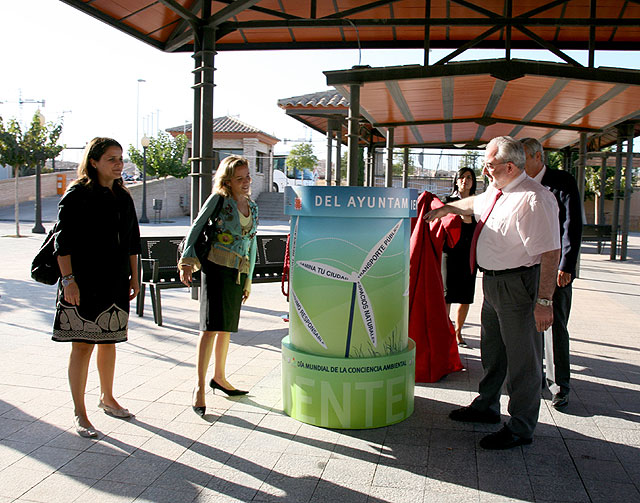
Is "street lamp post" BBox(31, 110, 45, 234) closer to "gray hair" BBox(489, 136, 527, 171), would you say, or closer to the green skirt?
the green skirt

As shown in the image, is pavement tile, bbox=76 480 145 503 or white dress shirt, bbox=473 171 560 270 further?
white dress shirt, bbox=473 171 560 270

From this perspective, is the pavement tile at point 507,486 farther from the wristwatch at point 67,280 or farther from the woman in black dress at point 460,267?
the woman in black dress at point 460,267

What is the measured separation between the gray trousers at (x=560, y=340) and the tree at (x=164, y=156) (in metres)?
35.9

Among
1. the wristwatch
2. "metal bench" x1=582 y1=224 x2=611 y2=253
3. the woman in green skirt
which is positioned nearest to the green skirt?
the woman in green skirt

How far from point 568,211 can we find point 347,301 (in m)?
1.93

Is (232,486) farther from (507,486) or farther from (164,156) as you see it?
(164,156)

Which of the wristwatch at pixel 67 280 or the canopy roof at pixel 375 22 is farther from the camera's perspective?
the canopy roof at pixel 375 22

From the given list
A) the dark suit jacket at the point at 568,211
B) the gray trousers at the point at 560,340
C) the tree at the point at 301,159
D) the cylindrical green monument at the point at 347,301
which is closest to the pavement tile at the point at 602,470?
the gray trousers at the point at 560,340

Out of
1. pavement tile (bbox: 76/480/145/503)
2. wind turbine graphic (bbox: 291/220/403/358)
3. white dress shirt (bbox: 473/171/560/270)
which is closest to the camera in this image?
pavement tile (bbox: 76/480/145/503)

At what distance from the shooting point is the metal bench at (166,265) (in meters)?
7.10

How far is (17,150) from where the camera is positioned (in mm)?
22453

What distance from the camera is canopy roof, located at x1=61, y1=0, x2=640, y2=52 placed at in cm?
739

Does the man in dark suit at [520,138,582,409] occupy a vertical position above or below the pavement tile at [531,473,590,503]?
above

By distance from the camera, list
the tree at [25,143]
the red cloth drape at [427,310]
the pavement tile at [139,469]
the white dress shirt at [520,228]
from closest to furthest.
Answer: the pavement tile at [139,469], the white dress shirt at [520,228], the red cloth drape at [427,310], the tree at [25,143]
